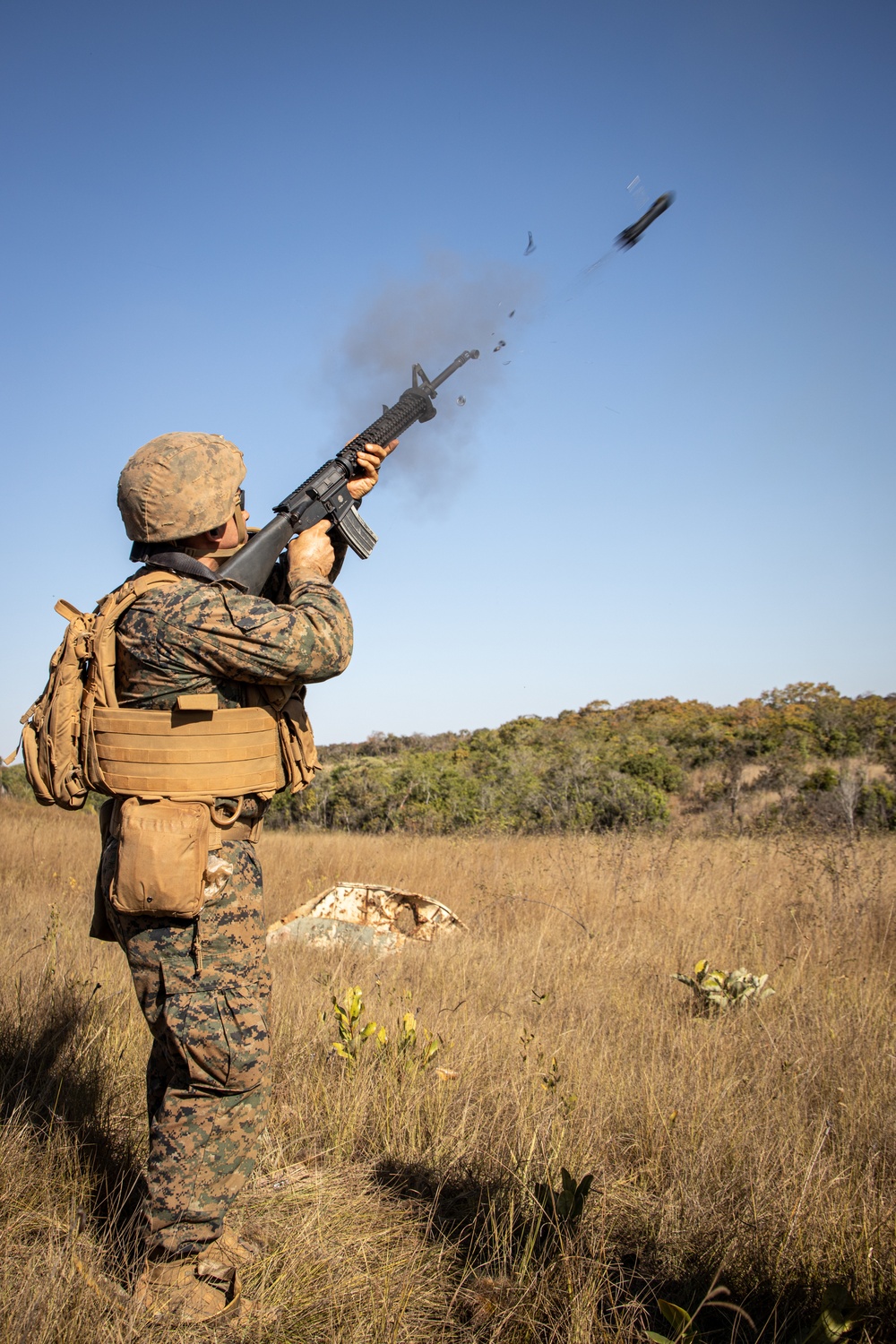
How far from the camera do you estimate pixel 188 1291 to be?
82.3 inches

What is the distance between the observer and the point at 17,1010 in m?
3.65

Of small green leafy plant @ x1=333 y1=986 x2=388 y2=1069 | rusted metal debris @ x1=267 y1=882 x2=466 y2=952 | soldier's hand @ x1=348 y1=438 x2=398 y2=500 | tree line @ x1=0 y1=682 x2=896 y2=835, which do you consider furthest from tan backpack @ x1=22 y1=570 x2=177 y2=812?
tree line @ x1=0 y1=682 x2=896 y2=835

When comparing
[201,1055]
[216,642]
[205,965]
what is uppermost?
[216,642]

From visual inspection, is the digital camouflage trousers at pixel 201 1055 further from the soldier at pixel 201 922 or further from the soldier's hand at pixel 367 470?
the soldier's hand at pixel 367 470

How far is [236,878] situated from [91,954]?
2849 mm

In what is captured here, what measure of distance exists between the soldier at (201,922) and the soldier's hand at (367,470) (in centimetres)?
66

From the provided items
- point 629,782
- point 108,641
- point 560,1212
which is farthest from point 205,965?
point 629,782

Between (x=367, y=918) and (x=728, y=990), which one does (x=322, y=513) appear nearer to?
(x=728, y=990)

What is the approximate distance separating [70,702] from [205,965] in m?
0.82

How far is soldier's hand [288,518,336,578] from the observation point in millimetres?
2667

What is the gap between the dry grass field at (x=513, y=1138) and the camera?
82.4 inches

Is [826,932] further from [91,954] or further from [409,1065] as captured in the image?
[91,954]

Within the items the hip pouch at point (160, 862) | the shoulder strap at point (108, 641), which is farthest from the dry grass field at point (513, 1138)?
the shoulder strap at point (108, 641)

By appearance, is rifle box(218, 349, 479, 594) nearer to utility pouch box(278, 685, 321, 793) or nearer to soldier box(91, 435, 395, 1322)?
soldier box(91, 435, 395, 1322)
